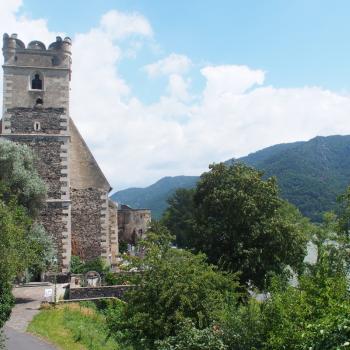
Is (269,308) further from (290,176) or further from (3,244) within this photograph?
(290,176)

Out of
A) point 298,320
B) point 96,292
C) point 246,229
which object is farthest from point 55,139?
point 298,320

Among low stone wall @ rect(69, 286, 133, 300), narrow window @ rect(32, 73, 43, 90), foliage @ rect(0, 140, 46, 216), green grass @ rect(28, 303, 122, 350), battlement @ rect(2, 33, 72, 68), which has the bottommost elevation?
green grass @ rect(28, 303, 122, 350)

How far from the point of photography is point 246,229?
27.8 metres

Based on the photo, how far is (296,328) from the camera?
971cm

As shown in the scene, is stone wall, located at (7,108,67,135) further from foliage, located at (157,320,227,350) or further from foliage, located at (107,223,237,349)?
foliage, located at (157,320,227,350)

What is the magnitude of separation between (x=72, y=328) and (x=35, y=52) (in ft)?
64.4

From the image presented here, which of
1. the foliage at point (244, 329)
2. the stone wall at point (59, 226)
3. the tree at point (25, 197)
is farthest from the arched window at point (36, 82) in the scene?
the foliage at point (244, 329)

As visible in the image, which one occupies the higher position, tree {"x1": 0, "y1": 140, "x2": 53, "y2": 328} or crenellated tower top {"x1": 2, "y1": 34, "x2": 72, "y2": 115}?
crenellated tower top {"x1": 2, "y1": 34, "x2": 72, "y2": 115}

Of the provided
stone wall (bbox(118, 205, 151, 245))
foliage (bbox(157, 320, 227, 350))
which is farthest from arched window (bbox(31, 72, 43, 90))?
foliage (bbox(157, 320, 227, 350))

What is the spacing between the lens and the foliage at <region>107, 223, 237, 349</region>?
13.5 m

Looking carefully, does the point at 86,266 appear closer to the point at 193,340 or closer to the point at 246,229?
the point at 246,229

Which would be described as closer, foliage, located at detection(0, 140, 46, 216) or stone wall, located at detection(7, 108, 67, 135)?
foliage, located at detection(0, 140, 46, 216)

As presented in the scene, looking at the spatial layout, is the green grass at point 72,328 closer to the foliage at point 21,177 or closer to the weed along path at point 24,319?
the weed along path at point 24,319

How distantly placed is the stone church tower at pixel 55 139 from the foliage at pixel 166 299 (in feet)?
59.3
